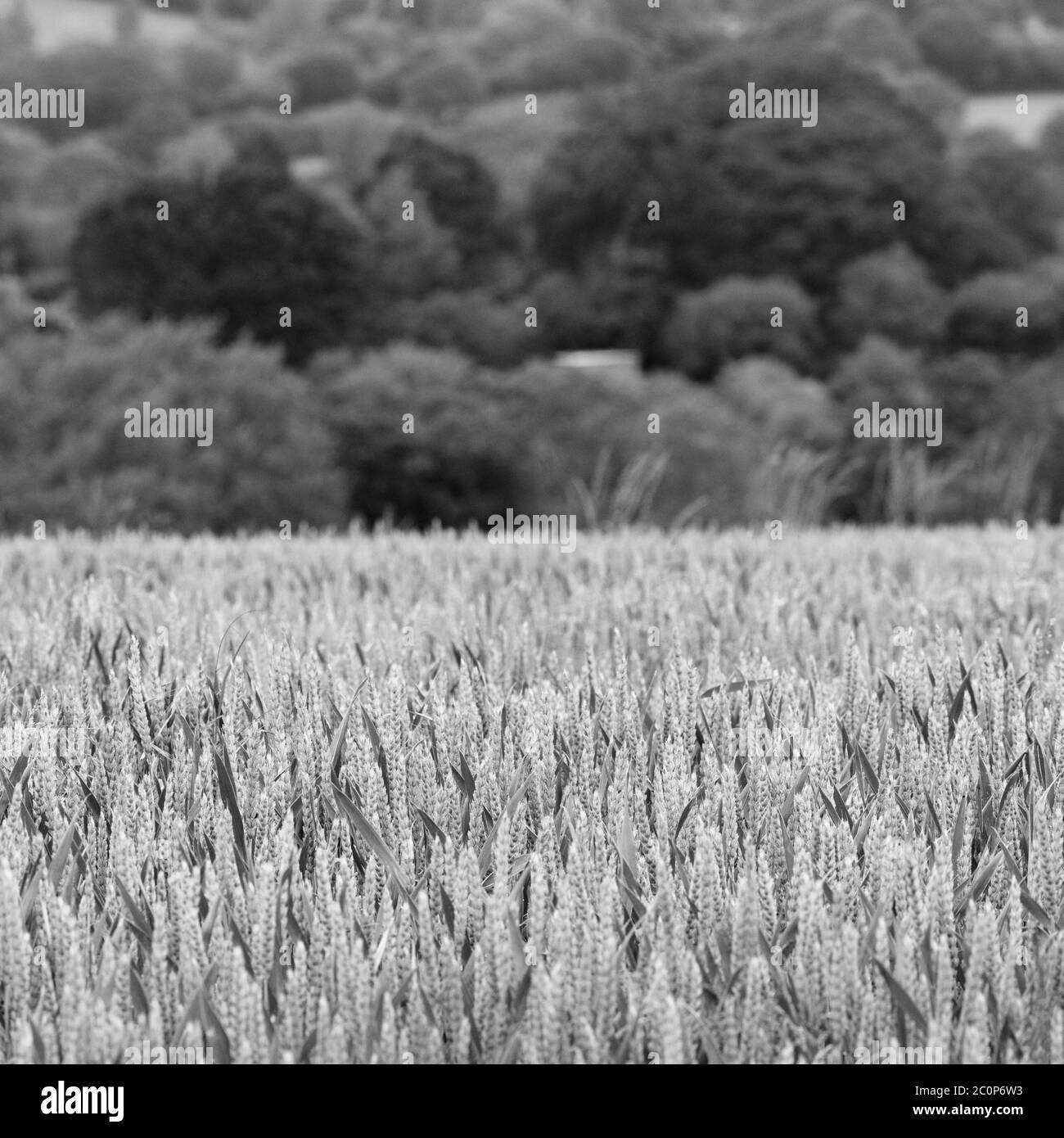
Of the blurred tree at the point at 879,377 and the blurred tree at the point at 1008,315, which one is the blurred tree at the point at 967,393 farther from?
the blurred tree at the point at 1008,315

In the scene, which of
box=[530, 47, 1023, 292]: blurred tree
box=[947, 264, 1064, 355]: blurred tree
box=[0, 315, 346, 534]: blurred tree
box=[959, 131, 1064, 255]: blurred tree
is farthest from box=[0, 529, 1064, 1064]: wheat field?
box=[959, 131, 1064, 255]: blurred tree

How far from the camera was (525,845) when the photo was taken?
230 cm

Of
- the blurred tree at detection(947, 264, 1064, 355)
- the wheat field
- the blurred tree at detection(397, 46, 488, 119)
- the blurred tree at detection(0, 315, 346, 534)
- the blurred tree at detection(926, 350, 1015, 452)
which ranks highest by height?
the blurred tree at detection(397, 46, 488, 119)

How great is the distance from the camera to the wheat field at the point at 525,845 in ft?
5.48

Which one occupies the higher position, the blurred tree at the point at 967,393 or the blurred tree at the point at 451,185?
the blurred tree at the point at 451,185

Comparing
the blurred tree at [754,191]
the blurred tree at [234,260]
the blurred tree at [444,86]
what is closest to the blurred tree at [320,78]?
the blurred tree at [444,86]

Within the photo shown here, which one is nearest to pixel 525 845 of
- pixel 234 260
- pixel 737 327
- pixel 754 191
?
pixel 234 260

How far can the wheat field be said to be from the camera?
65.7 inches

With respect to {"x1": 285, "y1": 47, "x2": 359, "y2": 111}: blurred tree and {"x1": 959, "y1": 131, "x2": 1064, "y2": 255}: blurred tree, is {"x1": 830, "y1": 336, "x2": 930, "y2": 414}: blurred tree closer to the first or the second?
{"x1": 959, "y1": 131, "x2": 1064, "y2": 255}: blurred tree

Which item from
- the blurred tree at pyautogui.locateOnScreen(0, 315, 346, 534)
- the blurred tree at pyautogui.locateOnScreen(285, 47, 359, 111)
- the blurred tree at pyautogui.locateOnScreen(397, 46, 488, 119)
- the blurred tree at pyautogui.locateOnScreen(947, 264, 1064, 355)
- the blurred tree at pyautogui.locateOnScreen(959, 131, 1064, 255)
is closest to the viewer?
the blurred tree at pyautogui.locateOnScreen(0, 315, 346, 534)

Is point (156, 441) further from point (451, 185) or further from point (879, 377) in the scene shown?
point (451, 185)

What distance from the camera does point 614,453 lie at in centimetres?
1702

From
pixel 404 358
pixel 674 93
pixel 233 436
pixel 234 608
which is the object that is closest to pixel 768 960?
pixel 234 608
